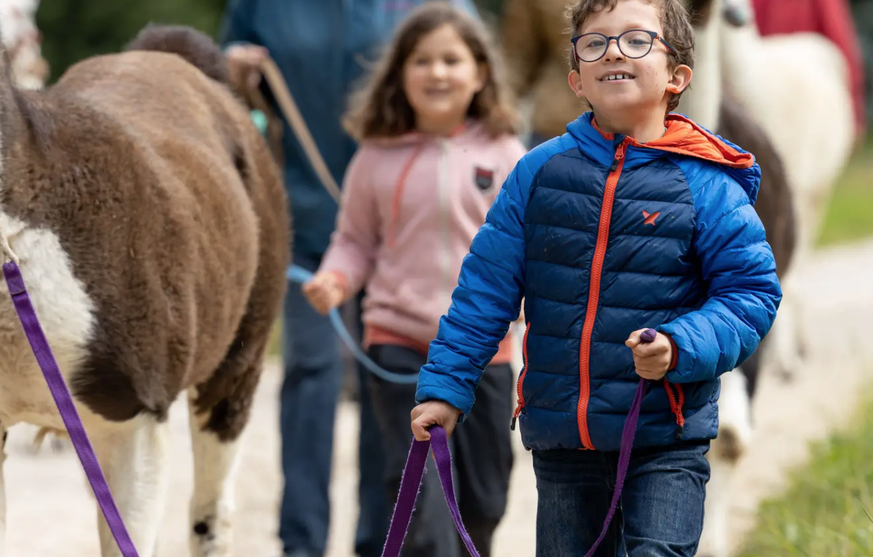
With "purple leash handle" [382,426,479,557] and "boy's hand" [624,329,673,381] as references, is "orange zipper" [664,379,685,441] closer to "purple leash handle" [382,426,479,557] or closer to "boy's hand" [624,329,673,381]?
"boy's hand" [624,329,673,381]

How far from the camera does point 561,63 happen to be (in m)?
6.27

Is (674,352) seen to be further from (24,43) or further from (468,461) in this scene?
(24,43)

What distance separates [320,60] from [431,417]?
2.73 metres

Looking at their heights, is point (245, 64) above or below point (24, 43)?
above

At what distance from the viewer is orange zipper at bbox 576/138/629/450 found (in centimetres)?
284

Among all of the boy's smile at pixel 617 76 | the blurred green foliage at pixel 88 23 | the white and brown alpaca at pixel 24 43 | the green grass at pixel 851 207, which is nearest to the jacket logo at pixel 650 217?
the boy's smile at pixel 617 76

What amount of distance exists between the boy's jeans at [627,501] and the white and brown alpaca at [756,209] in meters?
1.61

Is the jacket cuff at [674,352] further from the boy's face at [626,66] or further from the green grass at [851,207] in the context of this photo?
the green grass at [851,207]

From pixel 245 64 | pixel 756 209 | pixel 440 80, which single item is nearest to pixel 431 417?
pixel 440 80

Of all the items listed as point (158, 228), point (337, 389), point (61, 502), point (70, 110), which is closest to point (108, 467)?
point (158, 228)

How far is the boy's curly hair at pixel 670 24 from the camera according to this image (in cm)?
286

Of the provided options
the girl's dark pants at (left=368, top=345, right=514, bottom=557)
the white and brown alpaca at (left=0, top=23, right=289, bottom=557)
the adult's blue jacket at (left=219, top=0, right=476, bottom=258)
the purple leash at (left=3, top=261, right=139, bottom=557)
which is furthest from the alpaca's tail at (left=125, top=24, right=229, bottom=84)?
the purple leash at (left=3, top=261, right=139, bottom=557)

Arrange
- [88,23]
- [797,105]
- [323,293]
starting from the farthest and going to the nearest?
[88,23] < [797,105] < [323,293]

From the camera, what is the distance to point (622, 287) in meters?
2.83
